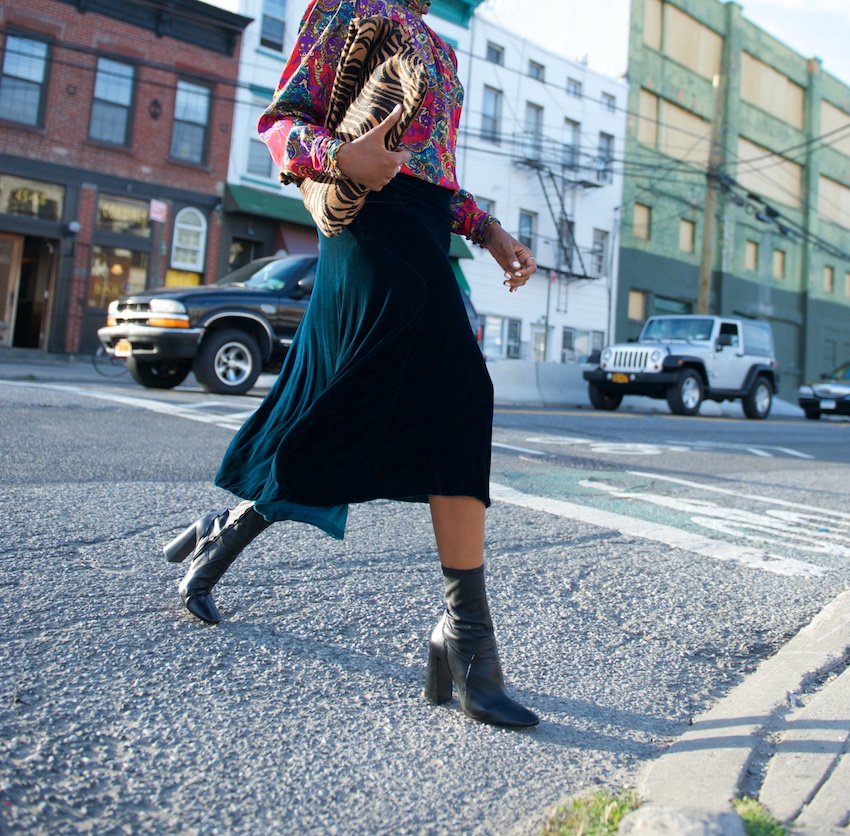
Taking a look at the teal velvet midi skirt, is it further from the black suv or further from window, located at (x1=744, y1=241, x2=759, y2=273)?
window, located at (x1=744, y1=241, x2=759, y2=273)

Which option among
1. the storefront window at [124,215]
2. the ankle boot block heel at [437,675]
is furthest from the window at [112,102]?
the ankle boot block heel at [437,675]

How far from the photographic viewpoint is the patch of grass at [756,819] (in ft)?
4.30

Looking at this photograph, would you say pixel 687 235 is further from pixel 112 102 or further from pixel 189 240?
pixel 112 102

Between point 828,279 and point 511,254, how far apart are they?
138 feet

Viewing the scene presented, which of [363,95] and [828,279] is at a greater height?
[828,279]

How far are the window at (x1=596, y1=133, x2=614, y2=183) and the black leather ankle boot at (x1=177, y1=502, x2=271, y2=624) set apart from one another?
96.6 feet

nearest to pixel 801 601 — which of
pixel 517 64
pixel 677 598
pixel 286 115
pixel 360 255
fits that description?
pixel 677 598

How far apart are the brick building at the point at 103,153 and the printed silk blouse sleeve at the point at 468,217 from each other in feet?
57.2

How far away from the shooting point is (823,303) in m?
Answer: 38.6

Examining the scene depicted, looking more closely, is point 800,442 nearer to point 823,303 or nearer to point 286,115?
point 286,115

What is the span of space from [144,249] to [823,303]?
30.9 meters

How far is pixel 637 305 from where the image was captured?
31.5 metres

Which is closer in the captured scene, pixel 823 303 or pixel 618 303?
pixel 618 303

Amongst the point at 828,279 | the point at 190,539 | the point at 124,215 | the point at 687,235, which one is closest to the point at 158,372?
the point at 190,539
